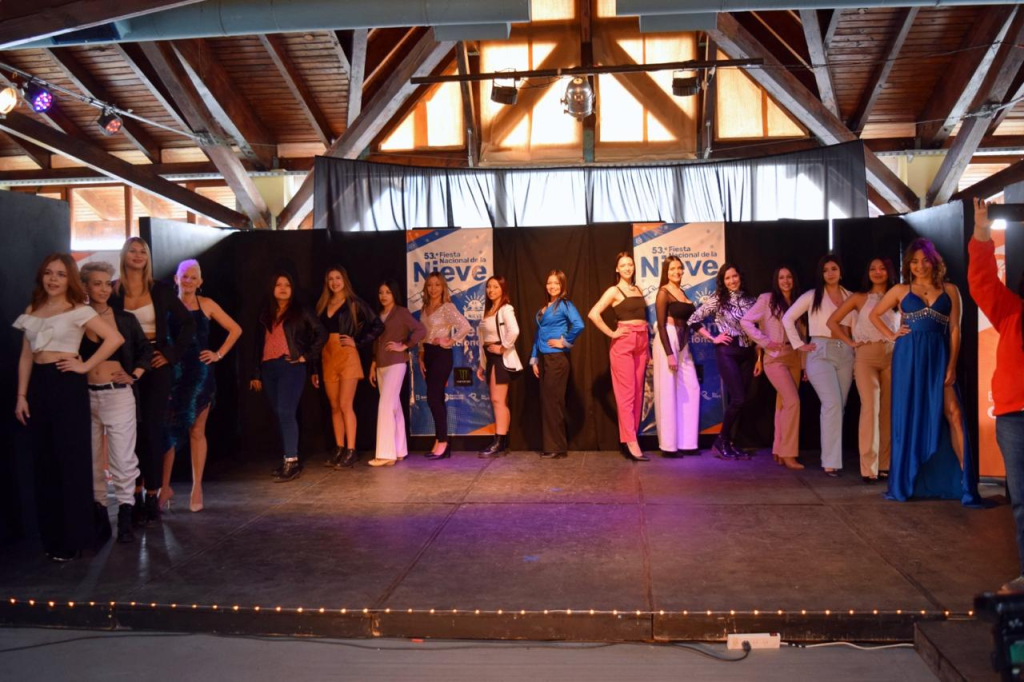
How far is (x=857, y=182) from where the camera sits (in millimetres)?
8414

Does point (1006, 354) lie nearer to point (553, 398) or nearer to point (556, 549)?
point (556, 549)

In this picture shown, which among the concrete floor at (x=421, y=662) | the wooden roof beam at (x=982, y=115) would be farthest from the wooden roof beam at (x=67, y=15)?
the wooden roof beam at (x=982, y=115)

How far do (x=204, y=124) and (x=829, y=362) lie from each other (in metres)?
7.57

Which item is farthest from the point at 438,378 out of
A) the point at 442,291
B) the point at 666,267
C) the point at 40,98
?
the point at 40,98

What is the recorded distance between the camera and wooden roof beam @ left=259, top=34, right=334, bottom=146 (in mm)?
9617

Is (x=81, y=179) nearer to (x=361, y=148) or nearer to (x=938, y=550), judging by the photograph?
(x=361, y=148)

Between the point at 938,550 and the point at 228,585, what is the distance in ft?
12.1

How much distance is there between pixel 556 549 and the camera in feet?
15.2

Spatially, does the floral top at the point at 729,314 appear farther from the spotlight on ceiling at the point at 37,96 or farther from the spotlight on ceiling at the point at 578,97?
the spotlight on ceiling at the point at 37,96

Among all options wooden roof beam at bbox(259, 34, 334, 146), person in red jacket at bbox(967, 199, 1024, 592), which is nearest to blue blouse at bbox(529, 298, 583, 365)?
person in red jacket at bbox(967, 199, 1024, 592)

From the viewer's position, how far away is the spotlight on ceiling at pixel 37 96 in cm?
888

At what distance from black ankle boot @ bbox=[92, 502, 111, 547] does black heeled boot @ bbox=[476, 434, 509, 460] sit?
3.44 meters

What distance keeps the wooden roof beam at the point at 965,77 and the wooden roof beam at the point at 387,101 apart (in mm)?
5897

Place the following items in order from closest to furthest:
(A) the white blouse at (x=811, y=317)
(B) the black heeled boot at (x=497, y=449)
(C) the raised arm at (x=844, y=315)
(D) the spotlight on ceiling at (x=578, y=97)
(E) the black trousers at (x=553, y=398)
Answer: (C) the raised arm at (x=844, y=315) < (A) the white blouse at (x=811, y=317) < (E) the black trousers at (x=553, y=398) < (B) the black heeled boot at (x=497, y=449) < (D) the spotlight on ceiling at (x=578, y=97)
